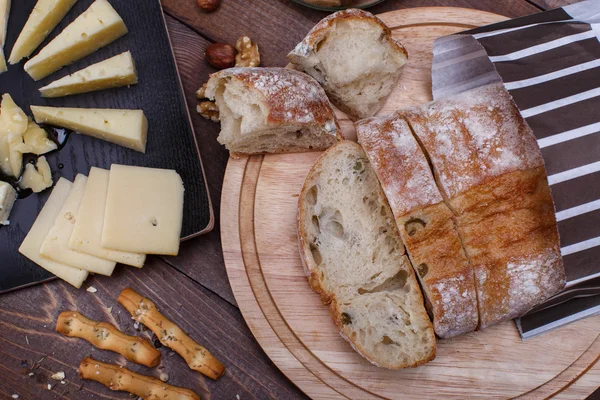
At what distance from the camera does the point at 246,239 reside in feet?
7.23

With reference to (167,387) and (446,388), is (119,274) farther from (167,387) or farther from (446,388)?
(446,388)

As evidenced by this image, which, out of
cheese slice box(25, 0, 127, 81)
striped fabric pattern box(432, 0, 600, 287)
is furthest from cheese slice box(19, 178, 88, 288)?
striped fabric pattern box(432, 0, 600, 287)

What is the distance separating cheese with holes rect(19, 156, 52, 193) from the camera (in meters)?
2.29

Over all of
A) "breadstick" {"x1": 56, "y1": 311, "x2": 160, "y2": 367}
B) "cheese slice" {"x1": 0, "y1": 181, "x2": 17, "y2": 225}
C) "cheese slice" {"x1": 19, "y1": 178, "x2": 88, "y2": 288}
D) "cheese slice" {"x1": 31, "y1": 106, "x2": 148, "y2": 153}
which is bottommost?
"breadstick" {"x1": 56, "y1": 311, "x2": 160, "y2": 367}

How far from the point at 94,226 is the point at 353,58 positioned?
127 cm

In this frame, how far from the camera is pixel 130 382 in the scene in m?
2.19

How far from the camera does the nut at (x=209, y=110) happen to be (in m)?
2.36

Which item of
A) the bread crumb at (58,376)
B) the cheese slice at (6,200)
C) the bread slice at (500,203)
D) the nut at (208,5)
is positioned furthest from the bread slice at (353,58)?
the bread crumb at (58,376)

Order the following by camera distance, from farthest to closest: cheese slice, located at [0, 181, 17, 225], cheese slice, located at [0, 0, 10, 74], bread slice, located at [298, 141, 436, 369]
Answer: cheese slice, located at [0, 0, 10, 74] → cheese slice, located at [0, 181, 17, 225] → bread slice, located at [298, 141, 436, 369]

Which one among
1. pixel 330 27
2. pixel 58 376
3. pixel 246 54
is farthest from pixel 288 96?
pixel 58 376

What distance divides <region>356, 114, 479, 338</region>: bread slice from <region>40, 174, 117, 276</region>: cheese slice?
3.97 feet

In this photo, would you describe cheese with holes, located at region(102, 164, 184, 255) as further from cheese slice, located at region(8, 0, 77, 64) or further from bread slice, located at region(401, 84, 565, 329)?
bread slice, located at region(401, 84, 565, 329)

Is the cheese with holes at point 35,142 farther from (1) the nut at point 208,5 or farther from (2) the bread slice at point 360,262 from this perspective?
(2) the bread slice at point 360,262

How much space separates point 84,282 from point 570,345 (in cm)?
203
